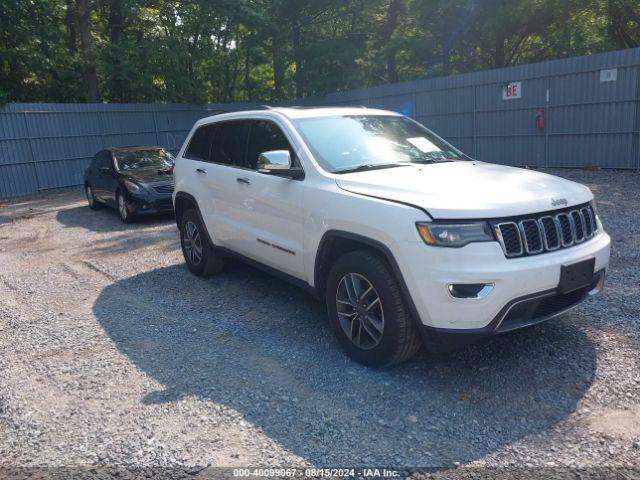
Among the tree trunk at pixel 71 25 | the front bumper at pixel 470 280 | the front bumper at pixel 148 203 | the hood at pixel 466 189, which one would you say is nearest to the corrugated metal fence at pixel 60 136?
the tree trunk at pixel 71 25

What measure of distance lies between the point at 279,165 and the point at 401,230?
1.38 meters

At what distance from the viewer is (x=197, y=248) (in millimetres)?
6562

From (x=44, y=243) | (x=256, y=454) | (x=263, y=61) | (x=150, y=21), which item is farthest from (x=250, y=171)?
(x=263, y=61)

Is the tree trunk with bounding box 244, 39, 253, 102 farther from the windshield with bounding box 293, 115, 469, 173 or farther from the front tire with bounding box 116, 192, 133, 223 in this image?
the windshield with bounding box 293, 115, 469, 173

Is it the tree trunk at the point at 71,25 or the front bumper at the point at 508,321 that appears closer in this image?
the front bumper at the point at 508,321

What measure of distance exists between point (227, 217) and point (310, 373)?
2.22m

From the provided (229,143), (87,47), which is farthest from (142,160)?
Answer: (87,47)

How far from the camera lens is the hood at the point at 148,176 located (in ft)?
35.5

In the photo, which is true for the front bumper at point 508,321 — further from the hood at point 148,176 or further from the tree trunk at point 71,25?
the tree trunk at point 71,25

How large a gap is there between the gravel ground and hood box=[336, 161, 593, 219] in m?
1.17

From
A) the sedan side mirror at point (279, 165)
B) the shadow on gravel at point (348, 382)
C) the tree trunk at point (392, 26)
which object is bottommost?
the shadow on gravel at point (348, 382)

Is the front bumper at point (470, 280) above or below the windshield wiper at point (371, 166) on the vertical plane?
below

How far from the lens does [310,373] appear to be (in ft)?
13.1

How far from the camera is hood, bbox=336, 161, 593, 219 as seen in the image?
11.1ft
